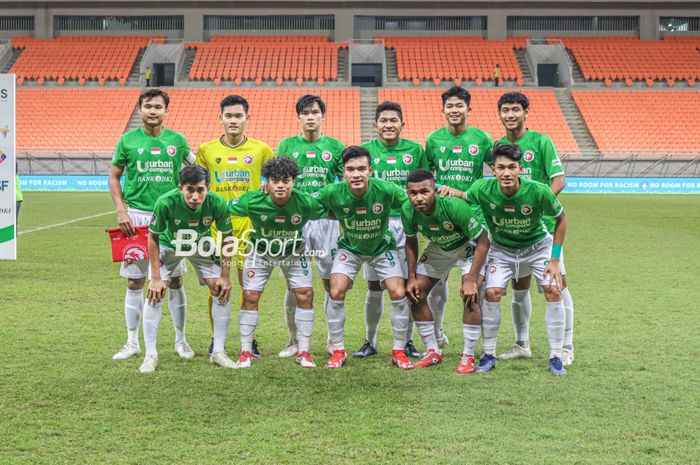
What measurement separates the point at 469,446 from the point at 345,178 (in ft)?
7.14

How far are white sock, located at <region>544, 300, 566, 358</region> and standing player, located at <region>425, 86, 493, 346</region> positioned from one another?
3.51ft

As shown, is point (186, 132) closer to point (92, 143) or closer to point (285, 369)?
point (92, 143)

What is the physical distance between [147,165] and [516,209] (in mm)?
2533

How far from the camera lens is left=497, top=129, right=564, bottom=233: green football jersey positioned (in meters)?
5.41

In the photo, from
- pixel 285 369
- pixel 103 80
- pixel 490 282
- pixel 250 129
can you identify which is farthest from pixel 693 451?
pixel 103 80

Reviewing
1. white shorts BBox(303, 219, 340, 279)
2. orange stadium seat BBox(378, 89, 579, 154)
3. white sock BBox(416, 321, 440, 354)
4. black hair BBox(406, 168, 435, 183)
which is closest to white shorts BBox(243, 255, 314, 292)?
white shorts BBox(303, 219, 340, 279)

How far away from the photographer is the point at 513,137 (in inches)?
216

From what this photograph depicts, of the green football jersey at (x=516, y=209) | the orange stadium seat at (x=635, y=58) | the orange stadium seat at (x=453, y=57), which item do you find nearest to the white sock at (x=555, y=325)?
the green football jersey at (x=516, y=209)

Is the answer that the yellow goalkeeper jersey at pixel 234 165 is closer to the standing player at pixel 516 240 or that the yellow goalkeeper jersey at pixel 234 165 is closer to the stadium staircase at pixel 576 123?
the standing player at pixel 516 240

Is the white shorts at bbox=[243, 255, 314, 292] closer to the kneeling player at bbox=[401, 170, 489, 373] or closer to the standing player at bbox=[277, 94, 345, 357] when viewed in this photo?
the standing player at bbox=[277, 94, 345, 357]

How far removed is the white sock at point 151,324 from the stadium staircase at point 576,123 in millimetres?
24502

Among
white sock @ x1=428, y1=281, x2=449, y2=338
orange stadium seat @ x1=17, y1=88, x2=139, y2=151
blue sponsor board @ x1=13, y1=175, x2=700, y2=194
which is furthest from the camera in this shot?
orange stadium seat @ x1=17, y1=88, x2=139, y2=151

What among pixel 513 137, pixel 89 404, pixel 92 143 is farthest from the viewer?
pixel 92 143

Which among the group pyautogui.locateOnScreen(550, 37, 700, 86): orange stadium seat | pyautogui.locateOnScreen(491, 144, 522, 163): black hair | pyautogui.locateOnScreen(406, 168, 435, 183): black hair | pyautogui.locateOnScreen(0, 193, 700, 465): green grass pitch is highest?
pyautogui.locateOnScreen(550, 37, 700, 86): orange stadium seat
